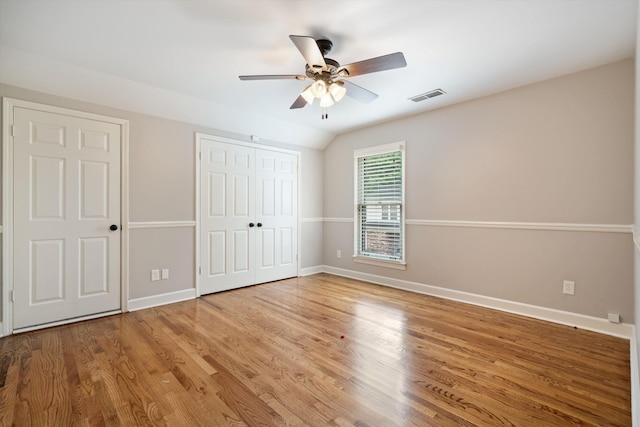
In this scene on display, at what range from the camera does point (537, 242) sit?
309 cm

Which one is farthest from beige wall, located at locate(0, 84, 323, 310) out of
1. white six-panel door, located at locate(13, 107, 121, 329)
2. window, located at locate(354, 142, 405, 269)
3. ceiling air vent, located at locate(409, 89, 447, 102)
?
ceiling air vent, located at locate(409, 89, 447, 102)

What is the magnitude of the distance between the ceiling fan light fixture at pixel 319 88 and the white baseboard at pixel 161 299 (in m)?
2.96

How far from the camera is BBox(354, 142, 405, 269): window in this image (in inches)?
171

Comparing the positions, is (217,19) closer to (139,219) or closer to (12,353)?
(139,219)

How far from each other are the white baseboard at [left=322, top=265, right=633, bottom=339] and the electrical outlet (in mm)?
203

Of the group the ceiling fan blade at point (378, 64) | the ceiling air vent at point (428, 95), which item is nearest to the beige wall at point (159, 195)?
the ceiling fan blade at point (378, 64)

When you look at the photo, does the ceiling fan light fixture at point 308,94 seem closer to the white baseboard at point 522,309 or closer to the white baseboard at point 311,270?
the white baseboard at point 522,309

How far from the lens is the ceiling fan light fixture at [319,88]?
8.12 ft

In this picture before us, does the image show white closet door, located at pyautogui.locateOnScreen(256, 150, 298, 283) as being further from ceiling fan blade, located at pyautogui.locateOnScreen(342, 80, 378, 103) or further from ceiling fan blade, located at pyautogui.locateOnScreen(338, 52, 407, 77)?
ceiling fan blade, located at pyautogui.locateOnScreen(338, 52, 407, 77)

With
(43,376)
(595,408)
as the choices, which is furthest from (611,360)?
(43,376)

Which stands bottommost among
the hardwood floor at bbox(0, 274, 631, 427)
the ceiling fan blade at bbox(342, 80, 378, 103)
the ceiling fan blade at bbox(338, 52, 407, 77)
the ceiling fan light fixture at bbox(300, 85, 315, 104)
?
the hardwood floor at bbox(0, 274, 631, 427)

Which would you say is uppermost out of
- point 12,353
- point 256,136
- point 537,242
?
point 256,136

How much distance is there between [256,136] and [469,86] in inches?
115

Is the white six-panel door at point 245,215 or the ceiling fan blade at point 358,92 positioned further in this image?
the white six-panel door at point 245,215
